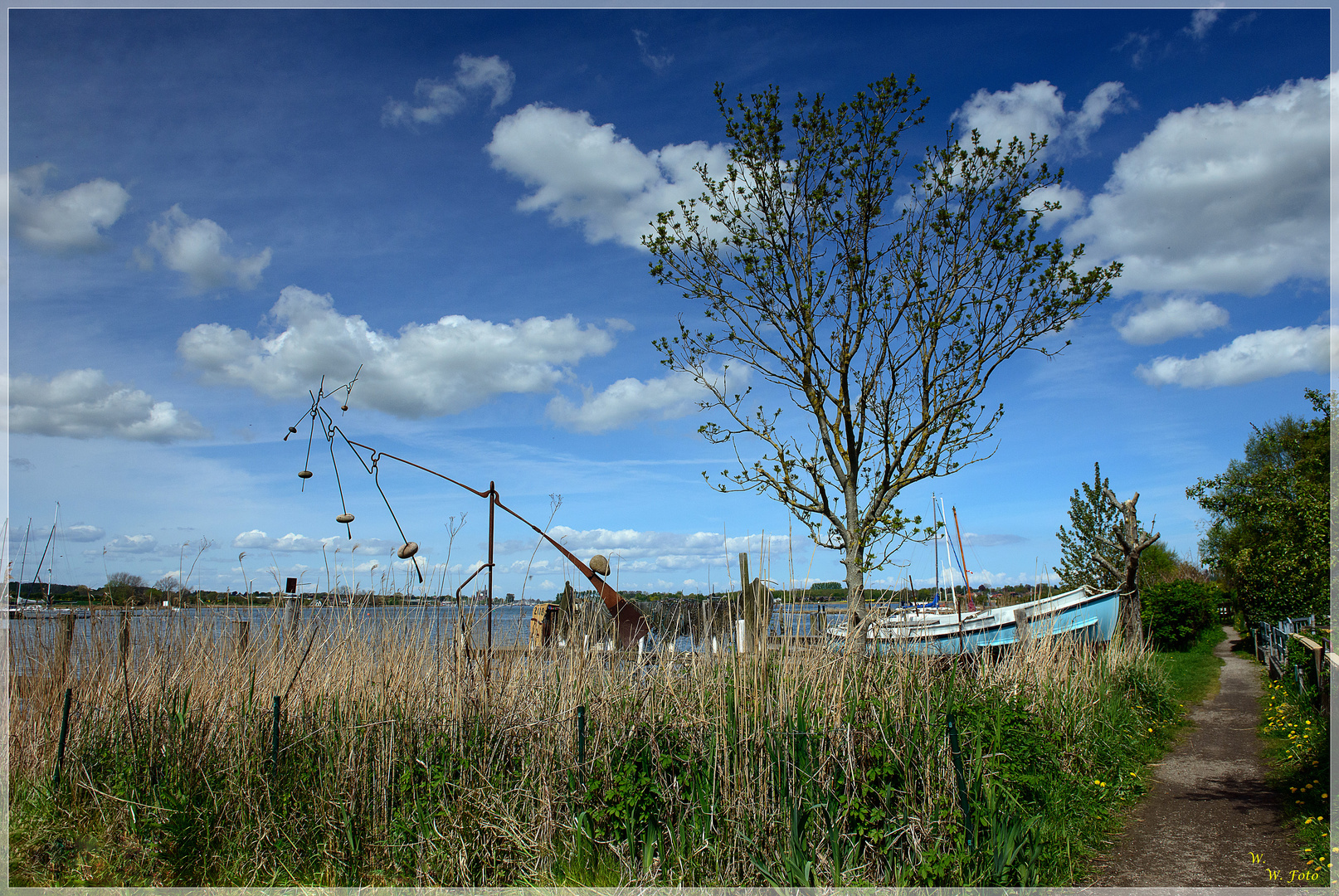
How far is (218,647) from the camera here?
608cm

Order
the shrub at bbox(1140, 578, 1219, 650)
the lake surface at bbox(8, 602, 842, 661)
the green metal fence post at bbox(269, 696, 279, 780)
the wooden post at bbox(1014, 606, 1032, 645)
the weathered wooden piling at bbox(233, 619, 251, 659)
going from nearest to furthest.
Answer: the green metal fence post at bbox(269, 696, 279, 780) → the lake surface at bbox(8, 602, 842, 661) → the weathered wooden piling at bbox(233, 619, 251, 659) → the wooden post at bbox(1014, 606, 1032, 645) → the shrub at bbox(1140, 578, 1219, 650)

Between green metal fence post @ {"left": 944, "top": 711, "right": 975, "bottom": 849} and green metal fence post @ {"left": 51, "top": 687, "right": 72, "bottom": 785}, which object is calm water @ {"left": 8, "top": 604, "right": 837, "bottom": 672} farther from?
green metal fence post @ {"left": 944, "top": 711, "right": 975, "bottom": 849}

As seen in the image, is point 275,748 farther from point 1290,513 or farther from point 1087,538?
point 1087,538

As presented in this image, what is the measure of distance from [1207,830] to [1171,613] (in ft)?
58.4

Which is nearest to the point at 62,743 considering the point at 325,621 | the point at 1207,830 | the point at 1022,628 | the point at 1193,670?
the point at 325,621

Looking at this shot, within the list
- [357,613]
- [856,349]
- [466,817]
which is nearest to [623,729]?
[466,817]

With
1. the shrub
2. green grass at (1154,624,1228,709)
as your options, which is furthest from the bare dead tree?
the shrub

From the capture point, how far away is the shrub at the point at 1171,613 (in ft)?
64.6

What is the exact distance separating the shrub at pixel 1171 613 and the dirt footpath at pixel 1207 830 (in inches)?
508

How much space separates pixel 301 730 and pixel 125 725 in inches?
62.1

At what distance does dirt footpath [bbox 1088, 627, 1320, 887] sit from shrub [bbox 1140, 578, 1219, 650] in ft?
42.3

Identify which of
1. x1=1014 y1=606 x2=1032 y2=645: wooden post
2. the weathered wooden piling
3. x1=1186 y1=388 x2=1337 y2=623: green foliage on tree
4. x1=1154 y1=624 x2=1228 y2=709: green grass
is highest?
x1=1186 y1=388 x2=1337 y2=623: green foliage on tree

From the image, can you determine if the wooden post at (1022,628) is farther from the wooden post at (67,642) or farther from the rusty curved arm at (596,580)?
the wooden post at (67,642)

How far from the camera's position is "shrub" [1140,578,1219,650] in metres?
19.7
